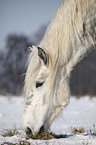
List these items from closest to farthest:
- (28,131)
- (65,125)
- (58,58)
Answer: (28,131) < (58,58) < (65,125)

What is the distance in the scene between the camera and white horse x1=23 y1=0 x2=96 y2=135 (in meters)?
2.47

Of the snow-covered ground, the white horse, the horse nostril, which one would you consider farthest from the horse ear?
the horse nostril

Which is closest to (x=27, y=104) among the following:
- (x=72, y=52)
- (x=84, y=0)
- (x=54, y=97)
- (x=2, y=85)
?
(x=54, y=97)

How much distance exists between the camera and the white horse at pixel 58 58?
8.11ft

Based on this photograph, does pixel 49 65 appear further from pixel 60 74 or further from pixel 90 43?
pixel 90 43

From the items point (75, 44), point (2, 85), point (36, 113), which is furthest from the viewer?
point (2, 85)

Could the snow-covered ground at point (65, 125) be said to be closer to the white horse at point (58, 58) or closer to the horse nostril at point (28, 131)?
the horse nostril at point (28, 131)

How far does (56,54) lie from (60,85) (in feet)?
1.44

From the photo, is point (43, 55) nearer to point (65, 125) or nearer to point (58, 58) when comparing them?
point (58, 58)

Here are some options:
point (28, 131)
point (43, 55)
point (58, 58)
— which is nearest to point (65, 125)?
point (28, 131)

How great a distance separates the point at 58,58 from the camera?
254 centimetres

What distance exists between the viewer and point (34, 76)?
2.52 metres

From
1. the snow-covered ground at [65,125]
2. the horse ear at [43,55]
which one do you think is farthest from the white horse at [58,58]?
the snow-covered ground at [65,125]

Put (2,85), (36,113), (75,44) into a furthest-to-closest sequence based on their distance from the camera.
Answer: (2,85)
(75,44)
(36,113)
